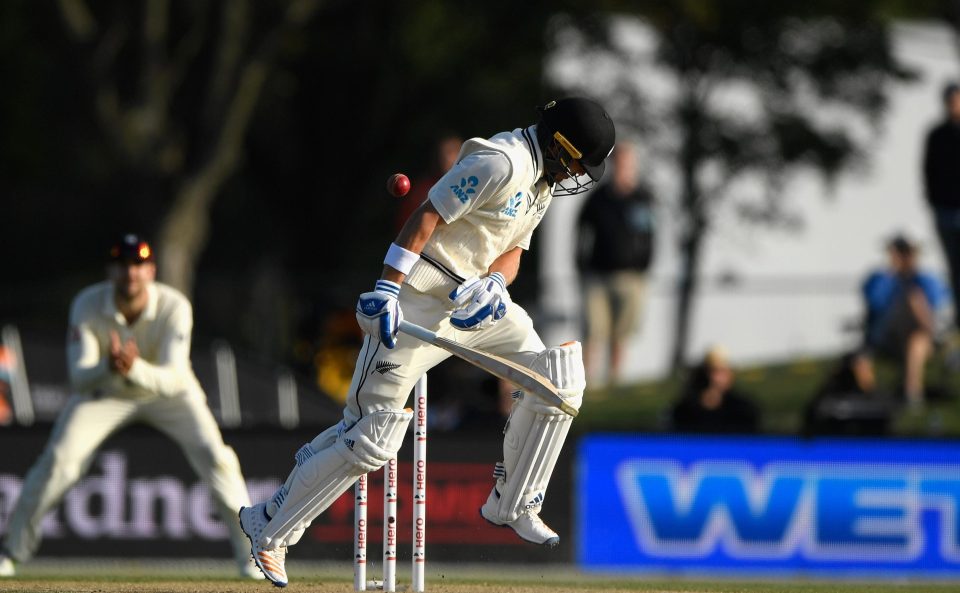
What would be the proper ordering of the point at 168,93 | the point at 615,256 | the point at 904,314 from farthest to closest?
the point at 168,93 < the point at 904,314 < the point at 615,256

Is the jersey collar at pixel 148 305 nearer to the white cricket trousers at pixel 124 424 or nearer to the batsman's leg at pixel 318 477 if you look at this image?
the white cricket trousers at pixel 124 424

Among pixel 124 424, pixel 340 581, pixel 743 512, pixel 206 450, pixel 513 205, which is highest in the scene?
pixel 513 205

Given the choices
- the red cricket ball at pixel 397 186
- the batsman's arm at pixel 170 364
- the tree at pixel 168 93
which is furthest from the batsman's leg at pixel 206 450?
the tree at pixel 168 93

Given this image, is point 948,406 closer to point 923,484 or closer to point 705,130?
point 923,484

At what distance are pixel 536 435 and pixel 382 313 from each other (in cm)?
102

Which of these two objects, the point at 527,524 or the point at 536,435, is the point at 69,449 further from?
the point at 536,435

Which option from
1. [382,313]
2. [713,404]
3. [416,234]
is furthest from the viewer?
[713,404]

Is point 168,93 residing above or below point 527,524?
above

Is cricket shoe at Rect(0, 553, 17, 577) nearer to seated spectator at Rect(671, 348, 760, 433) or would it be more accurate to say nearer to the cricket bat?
the cricket bat

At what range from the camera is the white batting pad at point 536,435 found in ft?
26.2

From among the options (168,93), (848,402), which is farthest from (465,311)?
(168,93)

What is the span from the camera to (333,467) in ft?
26.0

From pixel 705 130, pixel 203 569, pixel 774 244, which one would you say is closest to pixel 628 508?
pixel 203 569

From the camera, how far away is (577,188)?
8156mm
